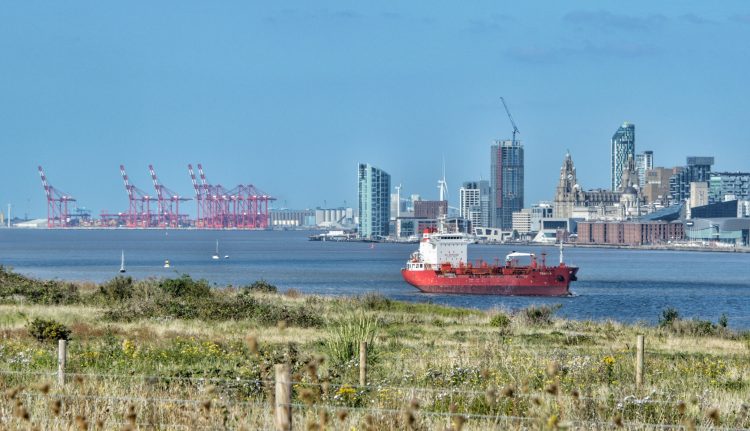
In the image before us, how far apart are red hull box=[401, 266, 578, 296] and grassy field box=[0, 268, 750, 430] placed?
39721 millimetres

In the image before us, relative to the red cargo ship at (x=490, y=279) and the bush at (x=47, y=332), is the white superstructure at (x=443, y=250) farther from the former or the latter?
the bush at (x=47, y=332)

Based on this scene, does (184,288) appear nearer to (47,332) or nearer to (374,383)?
(47,332)

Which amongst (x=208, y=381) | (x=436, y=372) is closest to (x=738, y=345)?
(x=436, y=372)

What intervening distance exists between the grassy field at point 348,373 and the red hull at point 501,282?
130 ft

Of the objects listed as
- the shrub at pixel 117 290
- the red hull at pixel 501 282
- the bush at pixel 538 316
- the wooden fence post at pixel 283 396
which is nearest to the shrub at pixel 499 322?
the bush at pixel 538 316

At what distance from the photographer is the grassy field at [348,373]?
10984 millimetres

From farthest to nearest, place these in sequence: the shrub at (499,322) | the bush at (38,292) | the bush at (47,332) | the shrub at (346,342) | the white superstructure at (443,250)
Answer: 1. the white superstructure at (443,250)
2. the bush at (38,292)
3. the shrub at (499,322)
4. the bush at (47,332)
5. the shrub at (346,342)

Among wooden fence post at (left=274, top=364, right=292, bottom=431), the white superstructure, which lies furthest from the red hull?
wooden fence post at (left=274, top=364, right=292, bottom=431)

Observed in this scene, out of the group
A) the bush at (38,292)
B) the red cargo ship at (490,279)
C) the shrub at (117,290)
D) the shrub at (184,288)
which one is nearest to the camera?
the bush at (38,292)

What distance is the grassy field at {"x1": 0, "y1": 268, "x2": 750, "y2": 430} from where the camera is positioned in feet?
36.0

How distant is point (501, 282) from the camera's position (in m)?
72.4

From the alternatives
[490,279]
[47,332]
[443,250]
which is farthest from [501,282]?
[47,332]

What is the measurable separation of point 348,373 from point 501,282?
57.6m

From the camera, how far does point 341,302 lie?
133ft
